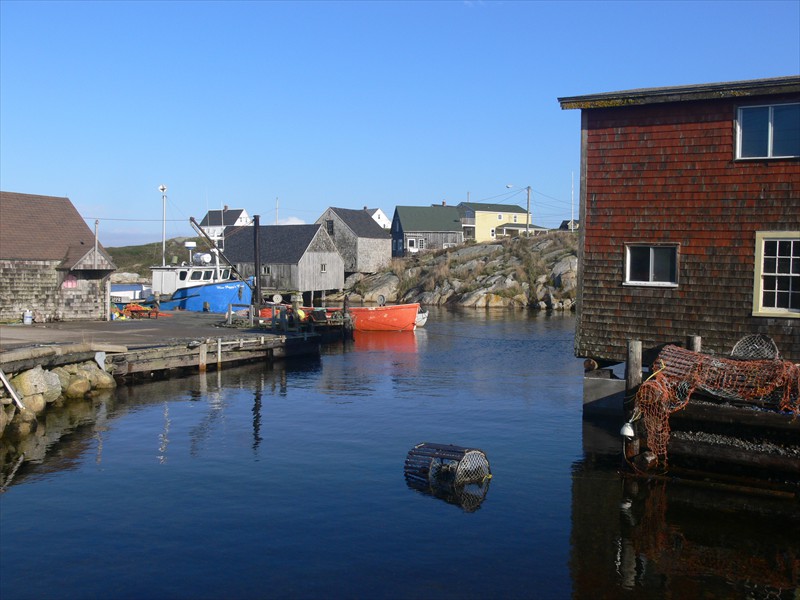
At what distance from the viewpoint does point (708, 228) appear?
19031mm

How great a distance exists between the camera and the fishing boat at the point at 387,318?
1935 inches

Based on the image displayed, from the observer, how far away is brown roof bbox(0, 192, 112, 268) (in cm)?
3544

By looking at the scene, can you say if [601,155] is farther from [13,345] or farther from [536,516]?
[13,345]

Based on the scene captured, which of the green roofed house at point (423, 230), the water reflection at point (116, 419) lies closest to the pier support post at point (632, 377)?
the water reflection at point (116, 419)

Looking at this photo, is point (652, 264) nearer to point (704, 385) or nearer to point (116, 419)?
point (704, 385)

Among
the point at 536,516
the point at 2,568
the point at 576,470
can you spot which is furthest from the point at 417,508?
the point at 2,568

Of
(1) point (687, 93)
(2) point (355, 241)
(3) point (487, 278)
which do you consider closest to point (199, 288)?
(3) point (487, 278)

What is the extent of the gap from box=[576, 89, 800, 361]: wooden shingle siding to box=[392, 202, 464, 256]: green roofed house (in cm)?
8387

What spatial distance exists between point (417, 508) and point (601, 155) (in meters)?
10.7

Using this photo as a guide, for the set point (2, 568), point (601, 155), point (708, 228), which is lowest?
point (2, 568)

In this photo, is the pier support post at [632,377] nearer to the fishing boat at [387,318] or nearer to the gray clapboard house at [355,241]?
the fishing boat at [387,318]

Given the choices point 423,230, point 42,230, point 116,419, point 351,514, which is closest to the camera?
point 351,514

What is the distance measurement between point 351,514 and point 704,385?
23.6 ft

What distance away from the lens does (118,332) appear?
33094mm
